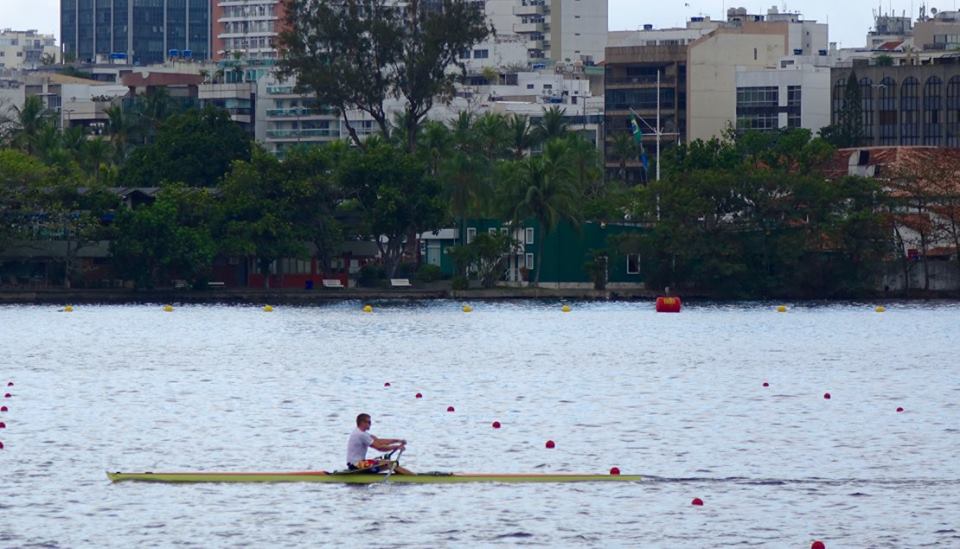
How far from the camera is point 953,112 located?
572 ft

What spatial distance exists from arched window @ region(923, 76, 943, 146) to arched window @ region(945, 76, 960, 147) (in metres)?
0.61

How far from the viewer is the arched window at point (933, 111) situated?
573 feet

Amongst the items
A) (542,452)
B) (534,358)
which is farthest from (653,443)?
(534,358)

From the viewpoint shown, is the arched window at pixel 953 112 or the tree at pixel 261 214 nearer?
the tree at pixel 261 214

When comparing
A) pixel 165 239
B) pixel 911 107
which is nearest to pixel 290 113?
pixel 911 107

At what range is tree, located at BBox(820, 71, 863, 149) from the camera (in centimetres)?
16662

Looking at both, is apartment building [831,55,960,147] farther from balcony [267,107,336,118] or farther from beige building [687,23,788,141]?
balcony [267,107,336,118]

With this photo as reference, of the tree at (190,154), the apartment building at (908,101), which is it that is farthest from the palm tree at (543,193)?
the apartment building at (908,101)

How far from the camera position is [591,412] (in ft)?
193

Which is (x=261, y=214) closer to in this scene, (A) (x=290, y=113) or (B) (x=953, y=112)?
(A) (x=290, y=113)

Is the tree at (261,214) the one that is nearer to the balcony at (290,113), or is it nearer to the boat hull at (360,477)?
the balcony at (290,113)

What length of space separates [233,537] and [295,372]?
37.4m

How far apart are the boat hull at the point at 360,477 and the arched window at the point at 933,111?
13712 cm

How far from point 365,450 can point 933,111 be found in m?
140
